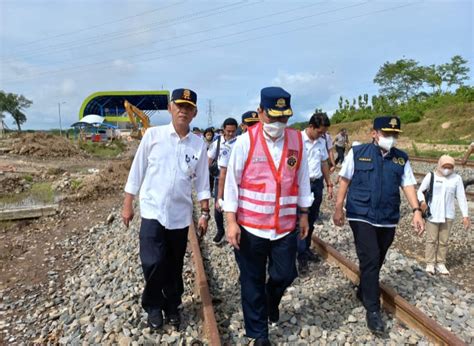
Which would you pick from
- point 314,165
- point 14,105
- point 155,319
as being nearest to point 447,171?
point 314,165

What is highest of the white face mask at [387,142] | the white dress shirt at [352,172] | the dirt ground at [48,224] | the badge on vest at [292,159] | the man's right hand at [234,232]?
the white face mask at [387,142]

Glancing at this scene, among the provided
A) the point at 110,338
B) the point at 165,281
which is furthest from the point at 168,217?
the point at 110,338

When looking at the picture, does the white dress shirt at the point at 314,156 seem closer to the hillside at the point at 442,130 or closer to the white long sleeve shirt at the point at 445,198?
the white long sleeve shirt at the point at 445,198

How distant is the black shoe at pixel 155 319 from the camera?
11.6ft

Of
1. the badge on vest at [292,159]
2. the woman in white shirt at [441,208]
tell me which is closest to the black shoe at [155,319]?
the badge on vest at [292,159]

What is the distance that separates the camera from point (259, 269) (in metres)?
3.21

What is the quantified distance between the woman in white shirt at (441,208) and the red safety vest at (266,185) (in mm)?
3223

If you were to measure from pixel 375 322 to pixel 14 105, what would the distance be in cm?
8510

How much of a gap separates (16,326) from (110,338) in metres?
1.95

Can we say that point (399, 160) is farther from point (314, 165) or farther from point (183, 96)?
point (183, 96)

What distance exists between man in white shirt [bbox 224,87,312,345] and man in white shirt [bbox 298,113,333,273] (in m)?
1.88

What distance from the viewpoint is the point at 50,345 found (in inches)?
157

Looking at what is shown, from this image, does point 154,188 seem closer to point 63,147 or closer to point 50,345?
point 50,345

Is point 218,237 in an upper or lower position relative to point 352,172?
lower
